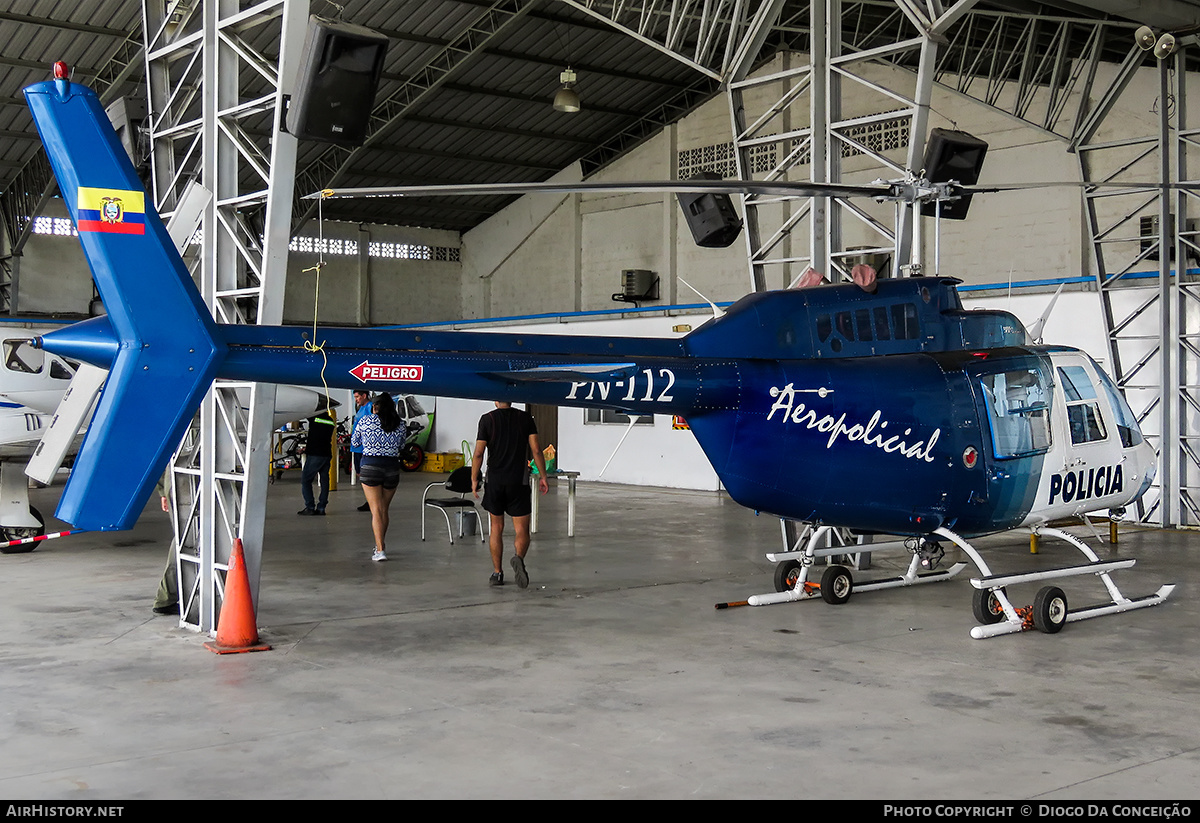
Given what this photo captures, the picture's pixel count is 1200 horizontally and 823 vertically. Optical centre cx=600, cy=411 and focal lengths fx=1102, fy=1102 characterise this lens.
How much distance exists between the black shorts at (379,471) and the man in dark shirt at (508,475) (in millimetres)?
1910

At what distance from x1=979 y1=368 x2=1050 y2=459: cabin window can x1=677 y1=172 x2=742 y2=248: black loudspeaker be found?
4779 mm

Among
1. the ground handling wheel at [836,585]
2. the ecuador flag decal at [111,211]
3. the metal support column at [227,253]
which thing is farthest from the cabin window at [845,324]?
the ecuador flag decal at [111,211]

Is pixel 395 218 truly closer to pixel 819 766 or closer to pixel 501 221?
pixel 501 221

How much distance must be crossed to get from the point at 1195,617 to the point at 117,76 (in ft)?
64.5

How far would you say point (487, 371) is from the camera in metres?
7.15

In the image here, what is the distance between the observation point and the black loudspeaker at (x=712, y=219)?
12516 millimetres

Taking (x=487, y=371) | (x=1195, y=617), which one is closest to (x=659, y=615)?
(x=487, y=371)

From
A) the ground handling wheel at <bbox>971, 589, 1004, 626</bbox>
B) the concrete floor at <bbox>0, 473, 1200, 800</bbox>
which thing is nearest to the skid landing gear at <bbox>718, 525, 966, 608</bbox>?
the concrete floor at <bbox>0, 473, 1200, 800</bbox>

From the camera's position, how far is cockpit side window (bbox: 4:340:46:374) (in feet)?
44.0

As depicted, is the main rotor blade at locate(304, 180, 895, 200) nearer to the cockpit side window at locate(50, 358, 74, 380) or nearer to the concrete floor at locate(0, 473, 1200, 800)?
the concrete floor at locate(0, 473, 1200, 800)

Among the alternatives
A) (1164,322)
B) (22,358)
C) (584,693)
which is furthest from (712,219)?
(22,358)

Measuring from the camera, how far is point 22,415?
1304 centimetres

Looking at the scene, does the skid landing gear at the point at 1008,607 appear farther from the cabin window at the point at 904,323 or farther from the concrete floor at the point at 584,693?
the cabin window at the point at 904,323
